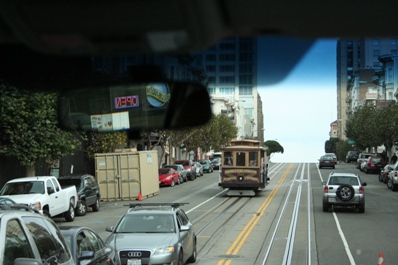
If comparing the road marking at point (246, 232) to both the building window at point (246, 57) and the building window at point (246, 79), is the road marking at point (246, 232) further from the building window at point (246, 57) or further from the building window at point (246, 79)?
the building window at point (246, 57)

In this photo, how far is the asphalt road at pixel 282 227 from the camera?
15.3 metres

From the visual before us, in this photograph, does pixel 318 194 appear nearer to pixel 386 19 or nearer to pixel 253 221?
pixel 253 221

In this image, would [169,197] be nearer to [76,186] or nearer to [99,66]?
[76,186]

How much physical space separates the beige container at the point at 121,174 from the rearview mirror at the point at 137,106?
2657 centimetres

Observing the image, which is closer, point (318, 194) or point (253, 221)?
point (253, 221)

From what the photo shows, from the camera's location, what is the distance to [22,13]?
374 cm

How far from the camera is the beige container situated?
107ft

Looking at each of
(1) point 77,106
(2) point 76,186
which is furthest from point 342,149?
(1) point 77,106

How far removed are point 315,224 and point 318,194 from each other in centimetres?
1366

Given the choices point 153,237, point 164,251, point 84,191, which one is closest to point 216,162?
point 84,191

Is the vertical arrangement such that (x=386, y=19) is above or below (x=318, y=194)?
above

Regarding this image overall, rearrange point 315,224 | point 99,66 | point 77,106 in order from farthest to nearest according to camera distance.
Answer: point 315,224 < point 77,106 < point 99,66

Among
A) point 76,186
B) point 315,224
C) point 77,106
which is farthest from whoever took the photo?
point 76,186

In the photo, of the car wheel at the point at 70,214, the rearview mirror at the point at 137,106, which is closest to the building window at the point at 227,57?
the rearview mirror at the point at 137,106
